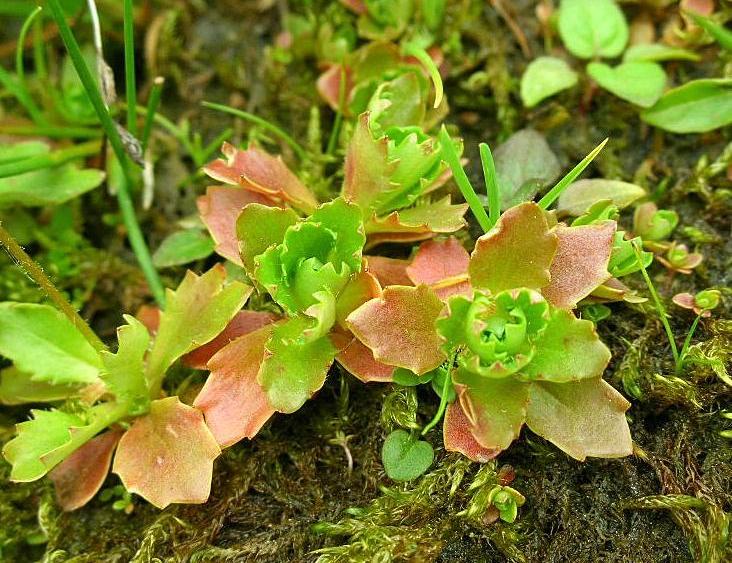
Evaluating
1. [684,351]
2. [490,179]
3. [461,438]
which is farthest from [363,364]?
[684,351]

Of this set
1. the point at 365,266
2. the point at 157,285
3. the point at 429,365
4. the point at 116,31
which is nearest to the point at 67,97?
the point at 116,31

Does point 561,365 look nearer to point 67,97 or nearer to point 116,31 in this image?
point 67,97

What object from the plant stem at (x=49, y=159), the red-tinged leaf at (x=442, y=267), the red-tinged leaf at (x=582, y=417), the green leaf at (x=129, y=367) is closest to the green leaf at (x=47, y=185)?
the plant stem at (x=49, y=159)

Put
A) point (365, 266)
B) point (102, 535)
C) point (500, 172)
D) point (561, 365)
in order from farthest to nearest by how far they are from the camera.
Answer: point (500, 172)
point (102, 535)
point (365, 266)
point (561, 365)

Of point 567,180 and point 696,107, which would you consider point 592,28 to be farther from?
point 567,180

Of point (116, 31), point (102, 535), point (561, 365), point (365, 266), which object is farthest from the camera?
point (116, 31)

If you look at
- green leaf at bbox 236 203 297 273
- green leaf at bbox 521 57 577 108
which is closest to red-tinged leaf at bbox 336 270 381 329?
green leaf at bbox 236 203 297 273

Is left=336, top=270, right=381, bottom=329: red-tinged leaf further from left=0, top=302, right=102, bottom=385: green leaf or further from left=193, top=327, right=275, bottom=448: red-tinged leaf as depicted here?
left=0, top=302, right=102, bottom=385: green leaf

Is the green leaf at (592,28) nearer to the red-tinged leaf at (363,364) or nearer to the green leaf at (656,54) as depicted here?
the green leaf at (656,54)
